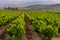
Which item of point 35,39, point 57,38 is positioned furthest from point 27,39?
point 57,38

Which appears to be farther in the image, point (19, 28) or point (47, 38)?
point (47, 38)

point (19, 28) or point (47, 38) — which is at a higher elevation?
point (19, 28)

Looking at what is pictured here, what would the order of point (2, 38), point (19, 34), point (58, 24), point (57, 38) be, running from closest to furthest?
point (19, 34), point (2, 38), point (57, 38), point (58, 24)

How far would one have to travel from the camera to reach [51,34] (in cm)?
2252

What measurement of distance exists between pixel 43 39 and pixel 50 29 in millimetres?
1236

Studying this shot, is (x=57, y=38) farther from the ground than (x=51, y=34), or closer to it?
closer to it

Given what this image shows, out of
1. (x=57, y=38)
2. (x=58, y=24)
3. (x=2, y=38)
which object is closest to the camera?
(x=2, y=38)

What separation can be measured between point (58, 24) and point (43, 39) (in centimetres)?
1011

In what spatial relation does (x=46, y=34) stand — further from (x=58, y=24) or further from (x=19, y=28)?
(x=58, y=24)

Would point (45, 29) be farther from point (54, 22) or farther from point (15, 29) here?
point (54, 22)

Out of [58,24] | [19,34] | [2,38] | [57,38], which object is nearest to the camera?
[19,34]

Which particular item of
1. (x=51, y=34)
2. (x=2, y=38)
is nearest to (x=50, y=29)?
(x=51, y=34)

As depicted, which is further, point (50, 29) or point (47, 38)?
point (47, 38)

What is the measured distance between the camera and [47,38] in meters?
24.0
